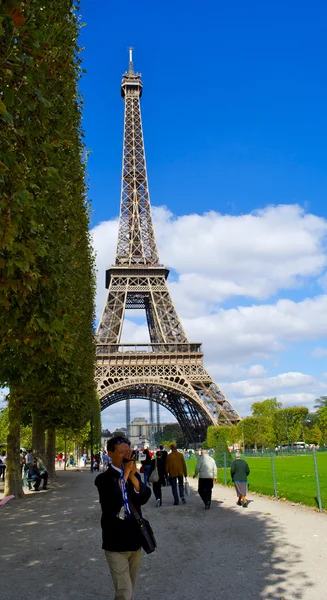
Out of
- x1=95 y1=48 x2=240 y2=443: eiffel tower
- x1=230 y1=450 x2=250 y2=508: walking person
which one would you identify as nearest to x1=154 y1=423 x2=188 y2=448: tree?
x1=95 y1=48 x2=240 y2=443: eiffel tower

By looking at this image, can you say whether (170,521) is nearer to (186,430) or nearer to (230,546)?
(230,546)

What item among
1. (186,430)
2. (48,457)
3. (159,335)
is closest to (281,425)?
(186,430)

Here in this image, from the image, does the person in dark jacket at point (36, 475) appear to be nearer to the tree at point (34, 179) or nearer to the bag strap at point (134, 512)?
the tree at point (34, 179)

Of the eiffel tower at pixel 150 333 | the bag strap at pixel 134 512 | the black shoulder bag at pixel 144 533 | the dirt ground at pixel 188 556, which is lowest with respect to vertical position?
the dirt ground at pixel 188 556

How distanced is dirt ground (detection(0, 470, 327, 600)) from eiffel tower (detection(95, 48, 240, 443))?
4737 centimetres

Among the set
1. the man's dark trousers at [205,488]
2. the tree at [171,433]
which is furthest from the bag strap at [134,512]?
the tree at [171,433]

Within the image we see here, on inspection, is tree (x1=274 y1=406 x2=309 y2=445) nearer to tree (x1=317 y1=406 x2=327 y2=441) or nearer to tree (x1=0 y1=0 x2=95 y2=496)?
tree (x1=317 y1=406 x2=327 y2=441)

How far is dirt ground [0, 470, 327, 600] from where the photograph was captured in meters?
7.30

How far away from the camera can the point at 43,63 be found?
8344 millimetres

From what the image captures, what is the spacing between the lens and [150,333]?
259ft

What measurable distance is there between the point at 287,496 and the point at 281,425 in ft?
208

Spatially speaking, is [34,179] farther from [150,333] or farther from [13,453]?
[150,333]

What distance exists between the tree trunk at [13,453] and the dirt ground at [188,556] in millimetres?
3676

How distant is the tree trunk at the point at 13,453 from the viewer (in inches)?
781
